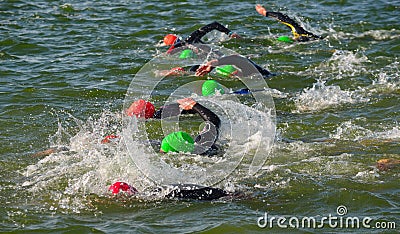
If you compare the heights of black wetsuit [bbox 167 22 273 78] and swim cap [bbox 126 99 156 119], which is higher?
black wetsuit [bbox 167 22 273 78]

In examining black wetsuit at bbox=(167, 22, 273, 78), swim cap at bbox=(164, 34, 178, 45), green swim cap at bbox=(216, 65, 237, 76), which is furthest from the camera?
swim cap at bbox=(164, 34, 178, 45)

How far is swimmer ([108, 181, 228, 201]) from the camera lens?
6766mm

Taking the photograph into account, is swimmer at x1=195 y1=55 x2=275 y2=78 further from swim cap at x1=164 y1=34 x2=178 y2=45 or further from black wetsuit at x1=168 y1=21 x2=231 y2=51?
swim cap at x1=164 y1=34 x2=178 y2=45

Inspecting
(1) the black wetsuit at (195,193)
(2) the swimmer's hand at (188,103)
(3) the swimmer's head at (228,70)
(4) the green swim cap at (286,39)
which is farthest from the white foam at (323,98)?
(1) the black wetsuit at (195,193)

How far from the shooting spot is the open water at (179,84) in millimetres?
6508

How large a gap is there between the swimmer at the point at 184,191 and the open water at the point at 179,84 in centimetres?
9

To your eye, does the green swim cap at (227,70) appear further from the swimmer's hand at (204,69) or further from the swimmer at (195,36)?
the swimmer at (195,36)

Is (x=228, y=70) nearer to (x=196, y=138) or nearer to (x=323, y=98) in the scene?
(x=323, y=98)

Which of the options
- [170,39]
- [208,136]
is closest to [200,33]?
[170,39]

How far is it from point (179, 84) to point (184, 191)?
15.6 ft

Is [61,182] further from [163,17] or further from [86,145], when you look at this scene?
[163,17]

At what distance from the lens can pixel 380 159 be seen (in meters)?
7.86

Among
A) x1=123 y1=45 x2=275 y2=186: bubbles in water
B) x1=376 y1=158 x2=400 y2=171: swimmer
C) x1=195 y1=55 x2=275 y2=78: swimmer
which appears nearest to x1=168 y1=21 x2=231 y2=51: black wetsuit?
x1=123 y1=45 x2=275 y2=186: bubbles in water

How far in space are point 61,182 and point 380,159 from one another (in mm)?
3815
